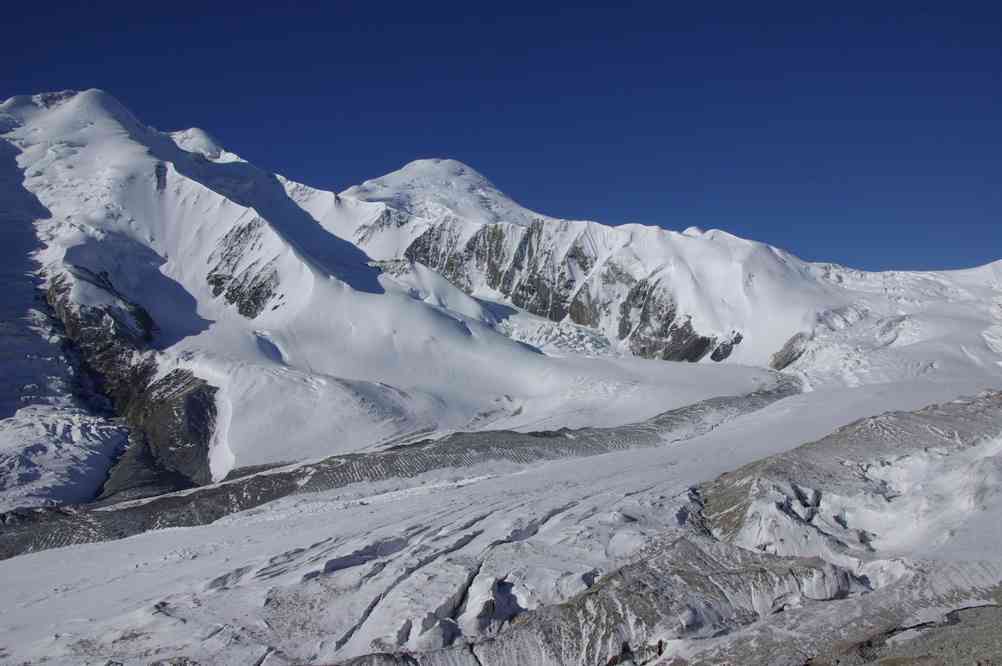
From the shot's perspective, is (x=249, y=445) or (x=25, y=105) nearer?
(x=249, y=445)

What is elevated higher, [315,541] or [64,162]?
[64,162]

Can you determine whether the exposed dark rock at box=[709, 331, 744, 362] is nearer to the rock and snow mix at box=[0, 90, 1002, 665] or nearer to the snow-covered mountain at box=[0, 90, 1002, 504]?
the snow-covered mountain at box=[0, 90, 1002, 504]

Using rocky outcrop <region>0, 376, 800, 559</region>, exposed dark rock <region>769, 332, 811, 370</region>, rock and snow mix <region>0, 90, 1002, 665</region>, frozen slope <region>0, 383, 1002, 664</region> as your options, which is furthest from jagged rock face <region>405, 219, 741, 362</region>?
frozen slope <region>0, 383, 1002, 664</region>

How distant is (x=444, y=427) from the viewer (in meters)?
60.9

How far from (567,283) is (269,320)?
40.6 meters

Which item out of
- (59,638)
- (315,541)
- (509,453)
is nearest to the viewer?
(59,638)

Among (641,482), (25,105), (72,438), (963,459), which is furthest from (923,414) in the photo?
(25,105)

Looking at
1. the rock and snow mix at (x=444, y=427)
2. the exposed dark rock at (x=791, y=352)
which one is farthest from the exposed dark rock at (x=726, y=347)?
the exposed dark rock at (x=791, y=352)

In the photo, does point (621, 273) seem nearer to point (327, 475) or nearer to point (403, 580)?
point (327, 475)

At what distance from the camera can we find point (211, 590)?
2333 cm

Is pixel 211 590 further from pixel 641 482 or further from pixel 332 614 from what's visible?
pixel 641 482

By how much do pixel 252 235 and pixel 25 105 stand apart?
49601 millimetres

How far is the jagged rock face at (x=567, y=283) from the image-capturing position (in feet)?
293

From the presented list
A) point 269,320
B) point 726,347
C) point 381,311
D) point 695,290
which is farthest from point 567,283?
point 269,320
